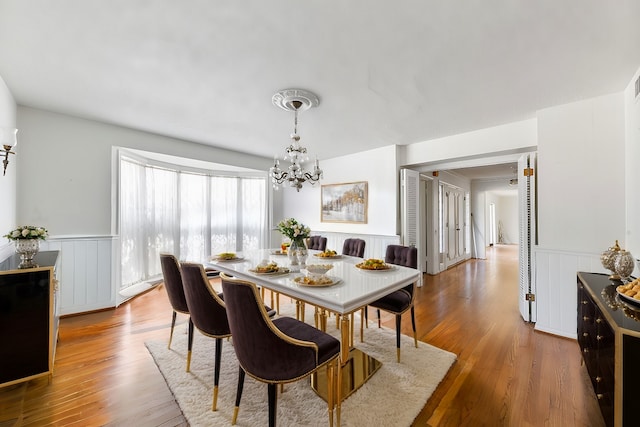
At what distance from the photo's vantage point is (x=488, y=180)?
7707 mm

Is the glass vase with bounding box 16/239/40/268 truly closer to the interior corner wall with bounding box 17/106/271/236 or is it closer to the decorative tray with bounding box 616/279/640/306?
the interior corner wall with bounding box 17/106/271/236

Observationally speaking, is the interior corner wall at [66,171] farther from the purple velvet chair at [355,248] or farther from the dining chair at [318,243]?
the purple velvet chair at [355,248]

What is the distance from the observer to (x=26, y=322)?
6.09 feet

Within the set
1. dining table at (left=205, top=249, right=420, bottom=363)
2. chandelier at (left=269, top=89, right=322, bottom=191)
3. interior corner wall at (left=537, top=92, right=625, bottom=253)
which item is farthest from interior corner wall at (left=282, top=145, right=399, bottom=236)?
dining table at (left=205, top=249, right=420, bottom=363)

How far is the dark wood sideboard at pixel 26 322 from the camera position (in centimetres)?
178

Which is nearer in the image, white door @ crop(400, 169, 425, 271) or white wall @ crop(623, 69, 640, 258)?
white wall @ crop(623, 69, 640, 258)

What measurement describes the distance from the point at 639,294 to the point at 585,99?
2.26 m

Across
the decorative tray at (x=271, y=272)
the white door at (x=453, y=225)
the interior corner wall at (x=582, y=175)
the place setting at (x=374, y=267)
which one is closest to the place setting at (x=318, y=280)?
the decorative tray at (x=271, y=272)

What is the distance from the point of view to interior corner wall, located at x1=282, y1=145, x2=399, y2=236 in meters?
4.54

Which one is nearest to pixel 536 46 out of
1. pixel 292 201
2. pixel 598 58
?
pixel 598 58

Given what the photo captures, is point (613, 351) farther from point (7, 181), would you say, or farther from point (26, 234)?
point (7, 181)

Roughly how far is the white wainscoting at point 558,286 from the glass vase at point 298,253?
2728 millimetres

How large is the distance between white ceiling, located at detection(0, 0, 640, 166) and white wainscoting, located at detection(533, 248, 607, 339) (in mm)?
1696

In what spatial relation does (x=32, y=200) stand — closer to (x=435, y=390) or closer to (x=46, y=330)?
(x=46, y=330)
